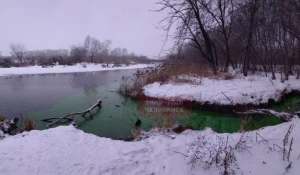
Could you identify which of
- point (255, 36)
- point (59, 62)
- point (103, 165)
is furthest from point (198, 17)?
point (59, 62)

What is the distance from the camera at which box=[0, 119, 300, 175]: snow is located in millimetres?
3191

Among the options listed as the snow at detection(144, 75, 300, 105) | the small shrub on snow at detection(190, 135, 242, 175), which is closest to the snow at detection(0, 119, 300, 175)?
the small shrub on snow at detection(190, 135, 242, 175)

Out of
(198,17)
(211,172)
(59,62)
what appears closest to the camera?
(211,172)

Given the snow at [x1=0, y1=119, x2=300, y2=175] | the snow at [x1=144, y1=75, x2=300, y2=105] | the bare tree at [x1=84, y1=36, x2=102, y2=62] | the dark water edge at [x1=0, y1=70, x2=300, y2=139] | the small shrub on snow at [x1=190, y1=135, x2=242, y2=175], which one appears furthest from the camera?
the bare tree at [x1=84, y1=36, x2=102, y2=62]

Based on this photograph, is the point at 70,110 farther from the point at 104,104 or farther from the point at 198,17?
the point at 198,17

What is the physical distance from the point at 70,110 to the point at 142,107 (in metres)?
3.47

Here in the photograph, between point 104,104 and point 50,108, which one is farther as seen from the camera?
point 104,104

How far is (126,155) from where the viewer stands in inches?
154

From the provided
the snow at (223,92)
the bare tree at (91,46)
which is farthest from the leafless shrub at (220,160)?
the bare tree at (91,46)

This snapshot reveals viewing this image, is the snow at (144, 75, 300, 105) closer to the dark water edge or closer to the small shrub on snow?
the dark water edge

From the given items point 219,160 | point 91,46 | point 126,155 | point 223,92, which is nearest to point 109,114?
point 126,155

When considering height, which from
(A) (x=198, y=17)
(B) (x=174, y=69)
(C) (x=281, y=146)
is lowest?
(C) (x=281, y=146)

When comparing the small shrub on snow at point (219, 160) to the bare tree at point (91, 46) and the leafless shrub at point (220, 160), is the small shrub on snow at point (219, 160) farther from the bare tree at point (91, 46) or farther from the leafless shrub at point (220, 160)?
the bare tree at point (91, 46)

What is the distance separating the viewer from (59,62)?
1517 inches
